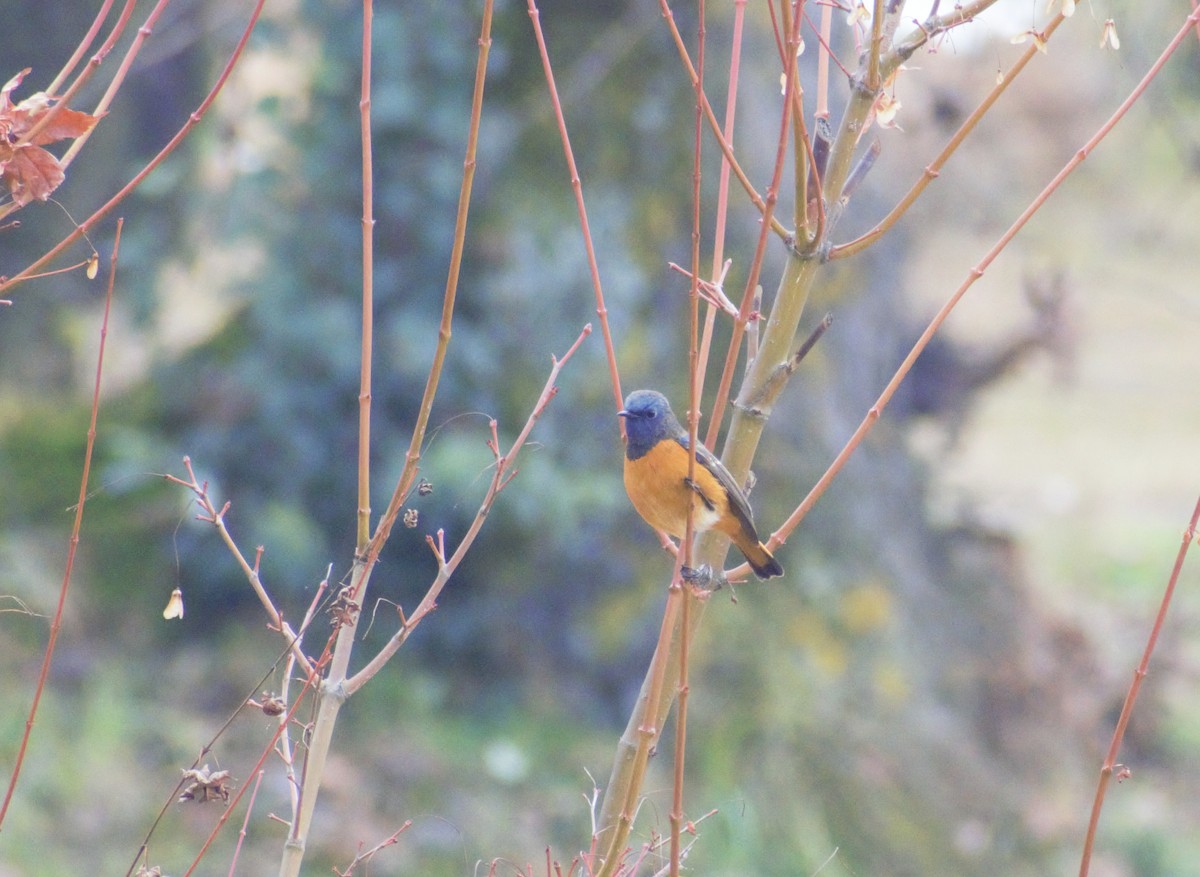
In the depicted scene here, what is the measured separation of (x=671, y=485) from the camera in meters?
2.50

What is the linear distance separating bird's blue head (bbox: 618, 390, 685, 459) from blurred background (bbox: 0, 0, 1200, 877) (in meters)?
1.75

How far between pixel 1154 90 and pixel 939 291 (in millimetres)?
2294

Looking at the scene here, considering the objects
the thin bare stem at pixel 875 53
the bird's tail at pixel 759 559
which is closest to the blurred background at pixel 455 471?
the bird's tail at pixel 759 559

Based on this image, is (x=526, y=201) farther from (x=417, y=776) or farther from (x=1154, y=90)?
(x=1154, y=90)

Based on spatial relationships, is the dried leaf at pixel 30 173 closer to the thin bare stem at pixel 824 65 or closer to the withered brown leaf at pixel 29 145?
the withered brown leaf at pixel 29 145

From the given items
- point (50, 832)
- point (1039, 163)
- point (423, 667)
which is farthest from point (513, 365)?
point (1039, 163)

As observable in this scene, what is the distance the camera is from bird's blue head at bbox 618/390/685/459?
→ 2736mm

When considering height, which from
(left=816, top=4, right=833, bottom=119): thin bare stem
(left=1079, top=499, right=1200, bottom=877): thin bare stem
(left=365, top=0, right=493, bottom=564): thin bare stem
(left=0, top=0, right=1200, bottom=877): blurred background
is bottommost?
(left=0, top=0, right=1200, bottom=877): blurred background

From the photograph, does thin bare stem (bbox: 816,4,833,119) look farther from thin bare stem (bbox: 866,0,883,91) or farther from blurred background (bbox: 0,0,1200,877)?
blurred background (bbox: 0,0,1200,877)

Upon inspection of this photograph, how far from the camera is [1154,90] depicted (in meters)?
5.82

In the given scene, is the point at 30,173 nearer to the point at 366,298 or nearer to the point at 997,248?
the point at 366,298

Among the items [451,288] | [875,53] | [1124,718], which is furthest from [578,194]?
[1124,718]

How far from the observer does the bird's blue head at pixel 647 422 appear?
2736 mm

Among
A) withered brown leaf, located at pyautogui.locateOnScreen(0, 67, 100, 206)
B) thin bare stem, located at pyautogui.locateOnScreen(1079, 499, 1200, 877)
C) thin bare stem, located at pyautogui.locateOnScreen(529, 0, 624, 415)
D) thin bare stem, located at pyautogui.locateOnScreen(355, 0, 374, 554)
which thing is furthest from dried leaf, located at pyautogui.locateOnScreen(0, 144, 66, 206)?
thin bare stem, located at pyautogui.locateOnScreen(1079, 499, 1200, 877)
